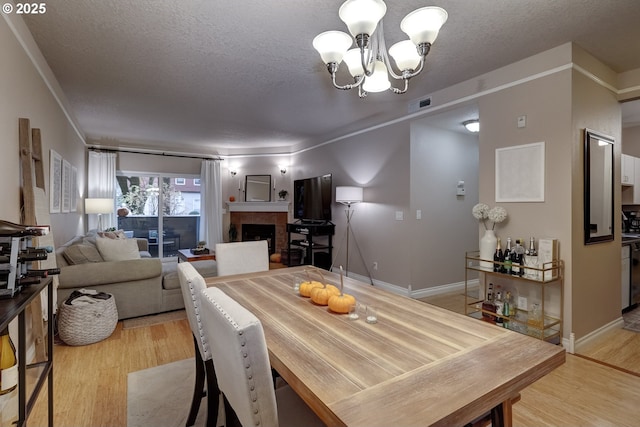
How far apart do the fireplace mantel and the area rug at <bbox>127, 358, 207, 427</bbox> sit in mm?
4715

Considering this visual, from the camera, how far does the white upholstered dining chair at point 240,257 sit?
2.51m

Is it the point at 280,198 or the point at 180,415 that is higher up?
the point at 280,198

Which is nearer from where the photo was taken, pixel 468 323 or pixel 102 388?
pixel 468 323

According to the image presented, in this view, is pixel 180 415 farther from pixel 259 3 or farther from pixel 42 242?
pixel 259 3

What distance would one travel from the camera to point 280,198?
279 inches

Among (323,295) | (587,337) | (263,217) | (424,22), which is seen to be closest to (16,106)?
(323,295)

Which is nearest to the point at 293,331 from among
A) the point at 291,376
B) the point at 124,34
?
the point at 291,376

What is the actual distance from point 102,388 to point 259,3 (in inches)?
109

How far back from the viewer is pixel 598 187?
2854 mm

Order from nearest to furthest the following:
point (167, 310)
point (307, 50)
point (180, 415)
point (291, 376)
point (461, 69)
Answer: point (291, 376)
point (180, 415)
point (307, 50)
point (461, 69)
point (167, 310)

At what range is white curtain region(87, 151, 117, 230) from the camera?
5816 mm

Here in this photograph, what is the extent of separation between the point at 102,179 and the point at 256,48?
192 inches

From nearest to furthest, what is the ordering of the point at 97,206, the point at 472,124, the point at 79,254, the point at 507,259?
1. the point at 507,259
2. the point at 79,254
3. the point at 472,124
4. the point at 97,206

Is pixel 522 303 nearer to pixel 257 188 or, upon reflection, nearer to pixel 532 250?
pixel 532 250
